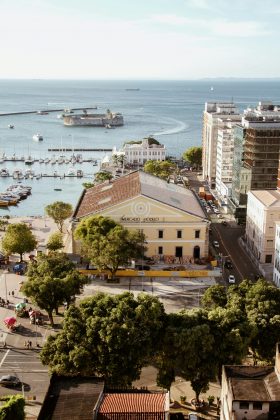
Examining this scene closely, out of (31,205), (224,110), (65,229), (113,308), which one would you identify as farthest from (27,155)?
(113,308)

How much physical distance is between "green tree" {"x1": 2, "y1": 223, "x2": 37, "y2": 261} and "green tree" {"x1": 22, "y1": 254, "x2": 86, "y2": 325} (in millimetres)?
17336

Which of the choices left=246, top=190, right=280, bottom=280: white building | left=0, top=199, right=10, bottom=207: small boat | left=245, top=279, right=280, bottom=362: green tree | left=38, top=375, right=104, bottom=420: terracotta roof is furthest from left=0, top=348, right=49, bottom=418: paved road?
left=0, top=199, right=10, bottom=207: small boat

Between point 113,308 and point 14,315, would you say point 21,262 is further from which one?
point 113,308

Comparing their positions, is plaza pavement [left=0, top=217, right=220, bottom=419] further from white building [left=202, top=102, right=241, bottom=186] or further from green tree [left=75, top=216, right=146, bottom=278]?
white building [left=202, top=102, right=241, bottom=186]

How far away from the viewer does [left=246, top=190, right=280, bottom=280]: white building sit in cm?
7044

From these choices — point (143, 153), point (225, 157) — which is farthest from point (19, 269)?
point (143, 153)

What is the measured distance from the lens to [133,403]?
1230 inches

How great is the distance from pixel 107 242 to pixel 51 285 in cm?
1408

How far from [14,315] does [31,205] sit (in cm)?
6407

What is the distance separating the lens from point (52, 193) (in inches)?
5143

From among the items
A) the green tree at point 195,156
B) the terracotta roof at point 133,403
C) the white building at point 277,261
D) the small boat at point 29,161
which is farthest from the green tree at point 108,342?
the small boat at point 29,161

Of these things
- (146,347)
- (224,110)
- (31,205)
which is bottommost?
(31,205)

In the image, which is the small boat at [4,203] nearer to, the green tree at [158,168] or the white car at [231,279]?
the green tree at [158,168]

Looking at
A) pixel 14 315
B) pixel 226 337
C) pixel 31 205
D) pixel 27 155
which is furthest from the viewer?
pixel 27 155
